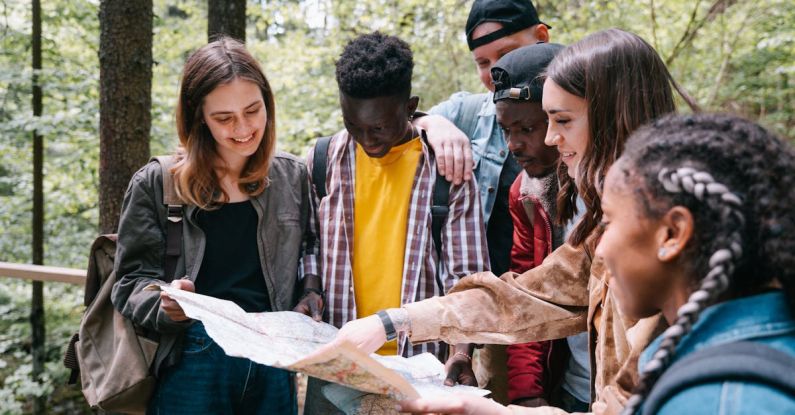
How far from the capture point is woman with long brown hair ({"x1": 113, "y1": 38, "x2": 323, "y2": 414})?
2188 millimetres

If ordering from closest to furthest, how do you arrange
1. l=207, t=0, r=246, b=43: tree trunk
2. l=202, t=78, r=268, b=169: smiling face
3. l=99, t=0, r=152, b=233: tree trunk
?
l=202, t=78, r=268, b=169: smiling face
l=99, t=0, r=152, b=233: tree trunk
l=207, t=0, r=246, b=43: tree trunk

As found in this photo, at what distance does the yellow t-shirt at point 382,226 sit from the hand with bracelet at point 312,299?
5.3 inches

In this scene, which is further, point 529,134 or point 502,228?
point 502,228

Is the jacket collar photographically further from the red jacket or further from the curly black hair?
the curly black hair

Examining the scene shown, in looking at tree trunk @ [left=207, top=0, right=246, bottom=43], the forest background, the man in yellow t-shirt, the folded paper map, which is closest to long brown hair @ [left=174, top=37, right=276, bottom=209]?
the man in yellow t-shirt

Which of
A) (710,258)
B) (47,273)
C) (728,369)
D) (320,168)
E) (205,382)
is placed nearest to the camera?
(728,369)

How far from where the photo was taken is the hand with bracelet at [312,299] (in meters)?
2.25

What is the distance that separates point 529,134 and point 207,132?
1.19m

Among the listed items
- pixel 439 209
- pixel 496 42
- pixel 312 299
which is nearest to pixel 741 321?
pixel 439 209

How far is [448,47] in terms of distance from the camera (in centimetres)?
762

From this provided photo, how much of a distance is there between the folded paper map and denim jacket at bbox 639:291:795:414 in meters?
0.66

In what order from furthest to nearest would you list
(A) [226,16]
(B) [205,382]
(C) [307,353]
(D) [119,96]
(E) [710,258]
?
(A) [226,16], (D) [119,96], (B) [205,382], (C) [307,353], (E) [710,258]

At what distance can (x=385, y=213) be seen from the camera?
2312 mm

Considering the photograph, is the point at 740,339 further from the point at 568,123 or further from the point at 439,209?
the point at 439,209
